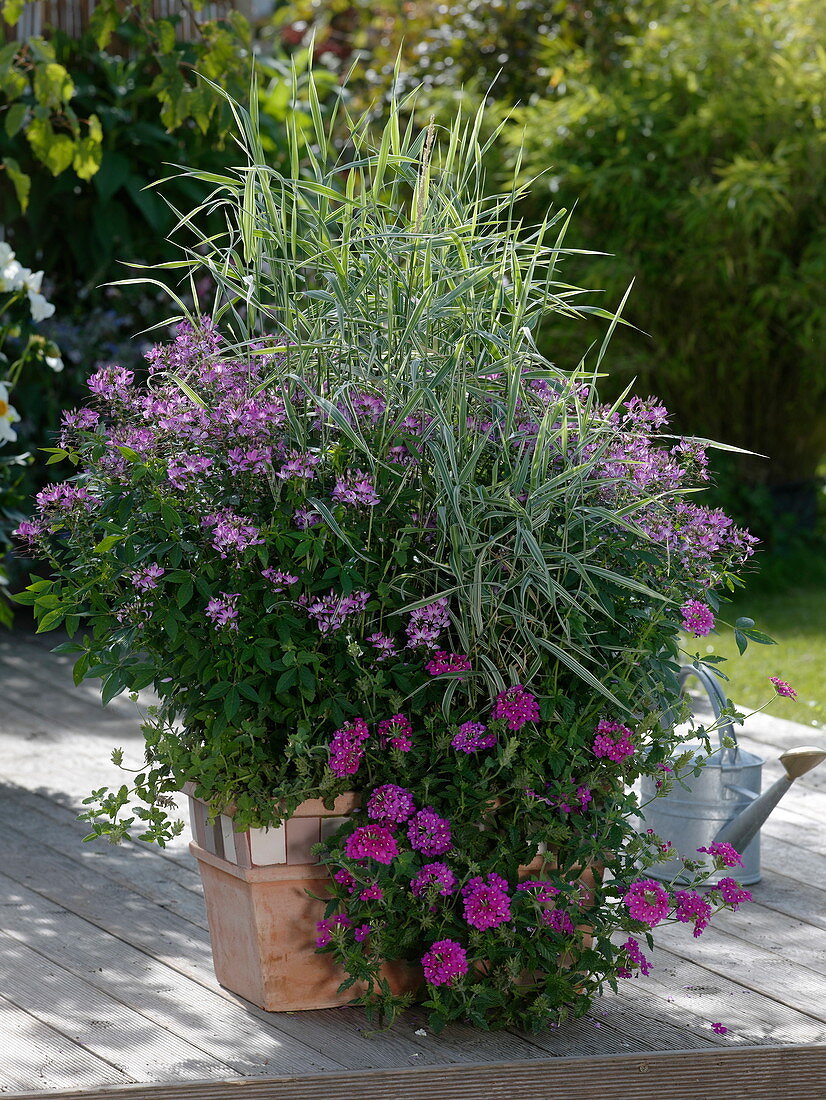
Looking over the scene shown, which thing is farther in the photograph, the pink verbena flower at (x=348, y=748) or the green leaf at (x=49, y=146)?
the green leaf at (x=49, y=146)

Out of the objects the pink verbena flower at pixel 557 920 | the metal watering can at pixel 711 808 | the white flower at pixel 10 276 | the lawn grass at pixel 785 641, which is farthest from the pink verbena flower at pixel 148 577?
the lawn grass at pixel 785 641

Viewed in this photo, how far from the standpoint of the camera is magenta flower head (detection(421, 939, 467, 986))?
176 cm

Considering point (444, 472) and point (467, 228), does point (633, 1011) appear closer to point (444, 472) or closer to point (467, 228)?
point (444, 472)

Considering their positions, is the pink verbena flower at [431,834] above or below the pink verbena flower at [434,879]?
above

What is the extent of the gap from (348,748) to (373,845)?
0.42 ft

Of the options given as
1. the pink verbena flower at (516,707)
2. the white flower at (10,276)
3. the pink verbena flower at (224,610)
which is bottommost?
the pink verbena flower at (516,707)

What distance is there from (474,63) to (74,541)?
214 inches

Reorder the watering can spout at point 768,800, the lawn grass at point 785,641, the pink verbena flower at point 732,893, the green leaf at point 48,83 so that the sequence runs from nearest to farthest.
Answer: the pink verbena flower at point 732,893, the watering can spout at point 768,800, the green leaf at point 48,83, the lawn grass at point 785,641

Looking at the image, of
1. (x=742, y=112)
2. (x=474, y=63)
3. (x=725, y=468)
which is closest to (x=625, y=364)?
(x=725, y=468)

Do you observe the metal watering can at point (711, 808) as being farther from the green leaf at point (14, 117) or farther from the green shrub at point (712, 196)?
the green shrub at point (712, 196)

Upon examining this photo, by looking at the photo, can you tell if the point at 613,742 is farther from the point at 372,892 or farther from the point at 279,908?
the point at 279,908

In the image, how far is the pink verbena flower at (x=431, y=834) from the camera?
177 cm

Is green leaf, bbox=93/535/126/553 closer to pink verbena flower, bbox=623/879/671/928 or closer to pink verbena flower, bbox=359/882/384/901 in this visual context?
pink verbena flower, bbox=359/882/384/901

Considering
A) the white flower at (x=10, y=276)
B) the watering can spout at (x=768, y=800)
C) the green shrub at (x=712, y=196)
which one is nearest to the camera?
the watering can spout at (x=768, y=800)
